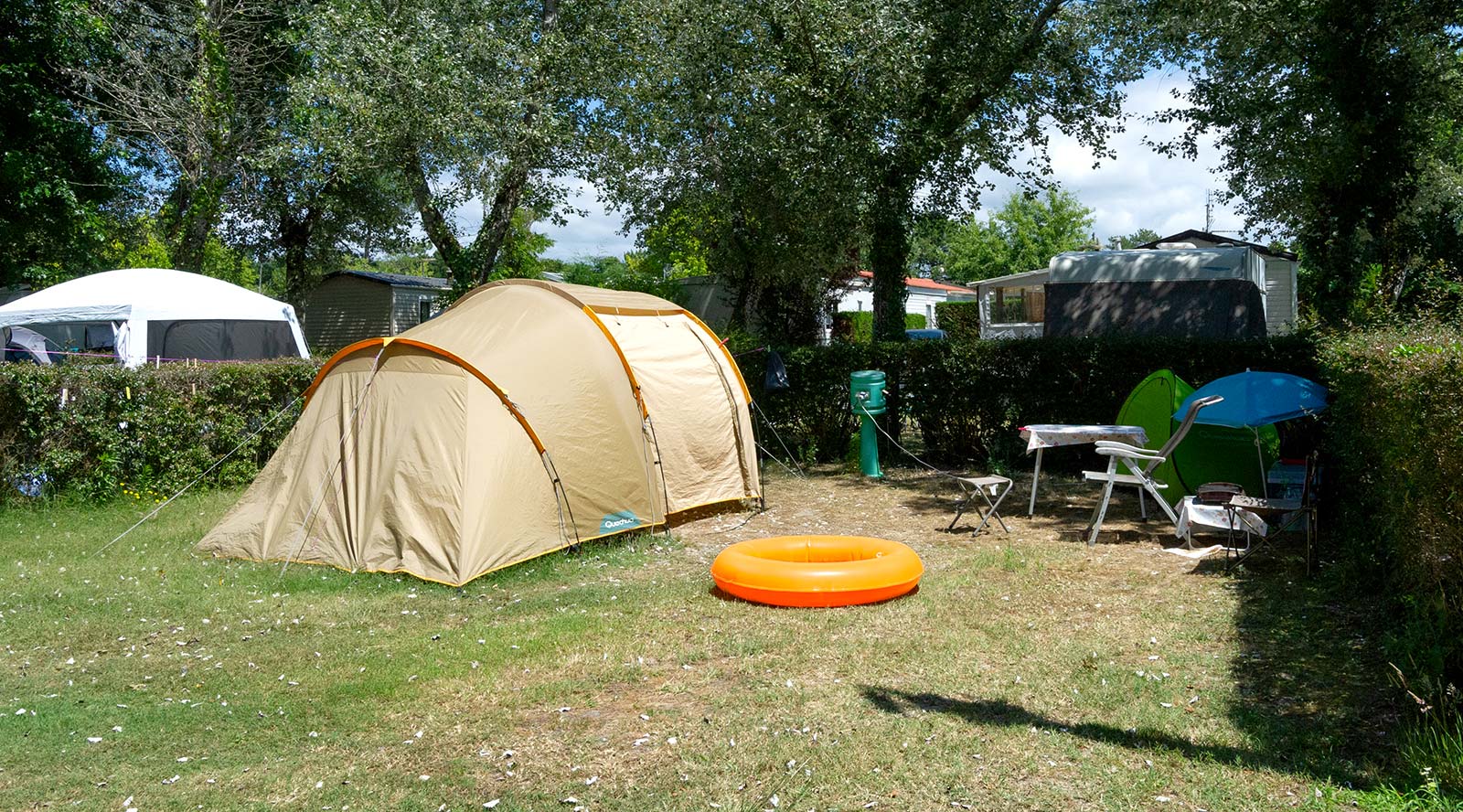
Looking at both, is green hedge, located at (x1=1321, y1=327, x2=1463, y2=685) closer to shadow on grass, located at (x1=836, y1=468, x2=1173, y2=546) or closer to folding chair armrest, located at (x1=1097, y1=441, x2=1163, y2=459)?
folding chair armrest, located at (x1=1097, y1=441, x2=1163, y2=459)

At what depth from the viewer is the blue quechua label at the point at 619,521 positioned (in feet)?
27.6

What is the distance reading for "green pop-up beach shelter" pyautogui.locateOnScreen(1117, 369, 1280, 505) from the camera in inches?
360

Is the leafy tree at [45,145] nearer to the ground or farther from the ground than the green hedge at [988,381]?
farther from the ground

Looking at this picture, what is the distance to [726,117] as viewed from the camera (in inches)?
575

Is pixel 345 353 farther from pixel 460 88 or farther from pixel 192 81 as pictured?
pixel 192 81

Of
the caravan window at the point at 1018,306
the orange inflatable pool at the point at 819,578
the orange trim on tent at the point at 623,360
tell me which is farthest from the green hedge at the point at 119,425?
the caravan window at the point at 1018,306

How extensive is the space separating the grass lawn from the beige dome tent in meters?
0.33

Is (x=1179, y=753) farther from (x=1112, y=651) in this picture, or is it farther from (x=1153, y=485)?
(x=1153, y=485)

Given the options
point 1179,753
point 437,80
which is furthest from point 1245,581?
point 437,80

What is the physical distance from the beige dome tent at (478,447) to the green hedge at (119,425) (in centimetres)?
299

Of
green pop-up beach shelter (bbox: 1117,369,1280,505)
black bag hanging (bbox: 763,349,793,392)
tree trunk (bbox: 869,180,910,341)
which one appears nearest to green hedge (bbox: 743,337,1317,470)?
black bag hanging (bbox: 763,349,793,392)

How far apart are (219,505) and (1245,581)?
30.8 feet

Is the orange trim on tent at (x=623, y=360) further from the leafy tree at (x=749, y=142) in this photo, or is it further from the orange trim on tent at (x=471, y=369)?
the leafy tree at (x=749, y=142)

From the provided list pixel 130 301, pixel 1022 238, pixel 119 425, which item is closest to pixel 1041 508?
pixel 119 425
